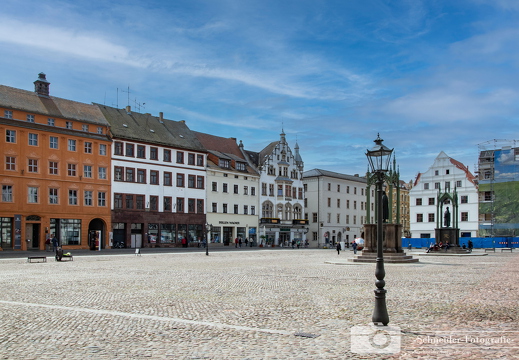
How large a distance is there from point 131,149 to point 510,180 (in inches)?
2028

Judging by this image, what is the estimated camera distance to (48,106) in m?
52.9

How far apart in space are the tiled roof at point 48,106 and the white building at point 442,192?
49.3 meters

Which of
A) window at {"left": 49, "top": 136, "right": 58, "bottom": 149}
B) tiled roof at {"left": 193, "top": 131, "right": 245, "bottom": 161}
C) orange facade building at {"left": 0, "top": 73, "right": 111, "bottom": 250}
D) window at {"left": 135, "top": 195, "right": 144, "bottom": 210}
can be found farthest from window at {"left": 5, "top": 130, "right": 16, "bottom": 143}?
tiled roof at {"left": 193, "top": 131, "right": 245, "bottom": 161}

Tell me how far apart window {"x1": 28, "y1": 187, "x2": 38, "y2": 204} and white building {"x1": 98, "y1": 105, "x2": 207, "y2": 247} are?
828cm

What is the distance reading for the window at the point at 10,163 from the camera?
48500 mm

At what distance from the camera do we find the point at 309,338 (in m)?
8.42

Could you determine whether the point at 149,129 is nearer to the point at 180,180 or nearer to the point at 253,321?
the point at 180,180

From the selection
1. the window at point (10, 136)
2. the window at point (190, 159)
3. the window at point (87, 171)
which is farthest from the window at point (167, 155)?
the window at point (10, 136)

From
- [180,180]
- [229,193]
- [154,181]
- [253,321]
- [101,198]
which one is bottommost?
[253,321]

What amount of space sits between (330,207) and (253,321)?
7738 cm

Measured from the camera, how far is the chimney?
53938 millimetres

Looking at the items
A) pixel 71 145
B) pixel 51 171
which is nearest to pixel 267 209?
pixel 71 145

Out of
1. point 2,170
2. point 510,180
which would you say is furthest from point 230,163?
point 510,180

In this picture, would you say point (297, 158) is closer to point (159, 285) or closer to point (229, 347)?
point (159, 285)
